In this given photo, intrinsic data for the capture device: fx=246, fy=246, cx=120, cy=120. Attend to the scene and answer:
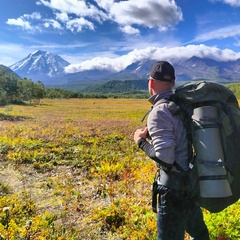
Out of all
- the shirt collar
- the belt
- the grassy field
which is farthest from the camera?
the grassy field

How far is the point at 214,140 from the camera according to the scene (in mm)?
3031

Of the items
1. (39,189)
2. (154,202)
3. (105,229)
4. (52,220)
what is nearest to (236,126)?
(154,202)

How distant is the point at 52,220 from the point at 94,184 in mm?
2299

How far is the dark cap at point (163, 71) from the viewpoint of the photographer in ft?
10.6

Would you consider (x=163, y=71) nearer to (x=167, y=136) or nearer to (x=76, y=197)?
(x=167, y=136)

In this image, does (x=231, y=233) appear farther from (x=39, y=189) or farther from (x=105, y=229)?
(x=39, y=189)

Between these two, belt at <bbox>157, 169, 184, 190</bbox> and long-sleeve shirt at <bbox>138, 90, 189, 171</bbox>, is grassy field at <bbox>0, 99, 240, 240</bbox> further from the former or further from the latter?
long-sleeve shirt at <bbox>138, 90, 189, 171</bbox>

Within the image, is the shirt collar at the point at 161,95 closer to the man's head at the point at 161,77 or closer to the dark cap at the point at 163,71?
the man's head at the point at 161,77

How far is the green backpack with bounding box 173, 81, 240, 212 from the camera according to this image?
2994 millimetres

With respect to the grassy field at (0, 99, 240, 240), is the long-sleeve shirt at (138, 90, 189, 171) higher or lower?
higher

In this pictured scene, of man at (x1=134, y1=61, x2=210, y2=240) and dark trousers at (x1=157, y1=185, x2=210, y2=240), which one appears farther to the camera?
dark trousers at (x1=157, y1=185, x2=210, y2=240)

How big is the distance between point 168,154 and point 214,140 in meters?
0.60

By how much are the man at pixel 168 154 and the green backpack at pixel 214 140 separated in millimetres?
162

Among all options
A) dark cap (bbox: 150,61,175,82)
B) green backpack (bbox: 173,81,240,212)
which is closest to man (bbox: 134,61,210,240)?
dark cap (bbox: 150,61,175,82)
